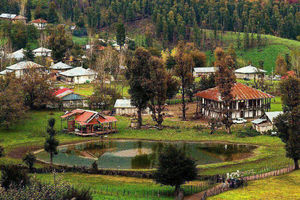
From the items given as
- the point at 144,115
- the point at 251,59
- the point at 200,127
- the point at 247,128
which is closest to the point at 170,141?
the point at 200,127

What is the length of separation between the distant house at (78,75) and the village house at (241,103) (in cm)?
3575

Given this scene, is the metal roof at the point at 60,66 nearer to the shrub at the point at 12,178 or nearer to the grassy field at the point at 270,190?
the grassy field at the point at 270,190

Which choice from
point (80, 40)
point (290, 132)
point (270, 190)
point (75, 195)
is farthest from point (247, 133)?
point (80, 40)

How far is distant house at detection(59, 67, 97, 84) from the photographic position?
101m

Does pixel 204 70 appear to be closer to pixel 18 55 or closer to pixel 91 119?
pixel 18 55

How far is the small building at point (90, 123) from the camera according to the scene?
203ft

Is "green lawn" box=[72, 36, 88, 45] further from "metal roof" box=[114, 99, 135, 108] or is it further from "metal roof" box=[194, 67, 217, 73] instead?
"metal roof" box=[114, 99, 135, 108]

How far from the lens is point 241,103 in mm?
71438

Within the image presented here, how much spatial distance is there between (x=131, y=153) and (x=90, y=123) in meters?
10.8

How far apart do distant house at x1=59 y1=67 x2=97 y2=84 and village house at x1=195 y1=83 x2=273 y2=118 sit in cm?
3575

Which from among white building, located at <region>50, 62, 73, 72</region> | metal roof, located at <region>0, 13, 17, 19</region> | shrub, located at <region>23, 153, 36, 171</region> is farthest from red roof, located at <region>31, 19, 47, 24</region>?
shrub, located at <region>23, 153, 36, 171</region>

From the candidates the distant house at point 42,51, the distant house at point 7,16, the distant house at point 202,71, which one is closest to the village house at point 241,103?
the distant house at point 202,71

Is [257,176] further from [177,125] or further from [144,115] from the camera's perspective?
[144,115]

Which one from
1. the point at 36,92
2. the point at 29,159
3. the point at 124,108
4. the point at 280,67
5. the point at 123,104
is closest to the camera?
the point at 29,159
